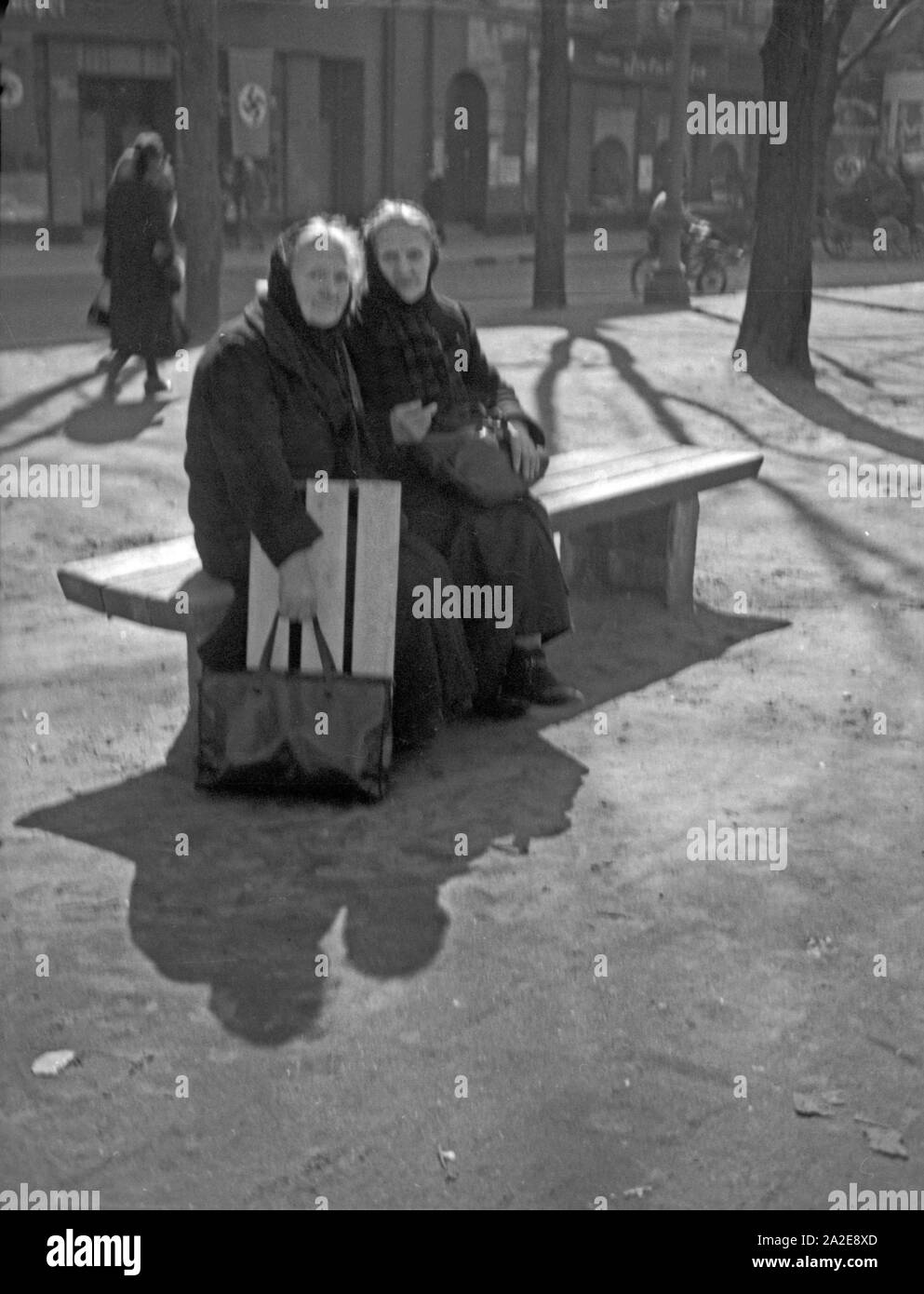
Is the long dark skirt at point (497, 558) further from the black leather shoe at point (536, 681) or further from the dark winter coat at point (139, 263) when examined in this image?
the dark winter coat at point (139, 263)

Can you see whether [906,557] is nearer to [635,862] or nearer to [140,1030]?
[635,862]

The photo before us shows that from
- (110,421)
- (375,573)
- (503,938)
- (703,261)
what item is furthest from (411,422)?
(703,261)

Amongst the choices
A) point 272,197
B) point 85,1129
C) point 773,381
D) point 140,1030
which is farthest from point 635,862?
point 272,197

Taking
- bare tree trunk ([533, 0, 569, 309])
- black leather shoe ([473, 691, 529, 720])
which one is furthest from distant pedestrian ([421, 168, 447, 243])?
black leather shoe ([473, 691, 529, 720])

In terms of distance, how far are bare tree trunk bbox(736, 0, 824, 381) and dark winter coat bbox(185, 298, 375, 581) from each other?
7.92 m

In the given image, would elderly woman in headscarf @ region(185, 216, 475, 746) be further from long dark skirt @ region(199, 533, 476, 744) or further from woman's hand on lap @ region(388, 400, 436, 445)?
woman's hand on lap @ region(388, 400, 436, 445)

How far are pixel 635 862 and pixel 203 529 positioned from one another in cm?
142

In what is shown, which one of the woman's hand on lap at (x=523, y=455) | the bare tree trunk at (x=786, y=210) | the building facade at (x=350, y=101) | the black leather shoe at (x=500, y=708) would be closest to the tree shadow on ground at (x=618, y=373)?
the bare tree trunk at (x=786, y=210)

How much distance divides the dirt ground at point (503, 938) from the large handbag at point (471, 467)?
0.68 metres

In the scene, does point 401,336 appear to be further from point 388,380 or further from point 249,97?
point 249,97

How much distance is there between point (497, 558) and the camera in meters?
5.11

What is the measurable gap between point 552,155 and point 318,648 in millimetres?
13447

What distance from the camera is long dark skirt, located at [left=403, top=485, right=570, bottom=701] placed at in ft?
16.8

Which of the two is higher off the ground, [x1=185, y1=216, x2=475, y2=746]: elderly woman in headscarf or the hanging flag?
the hanging flag
